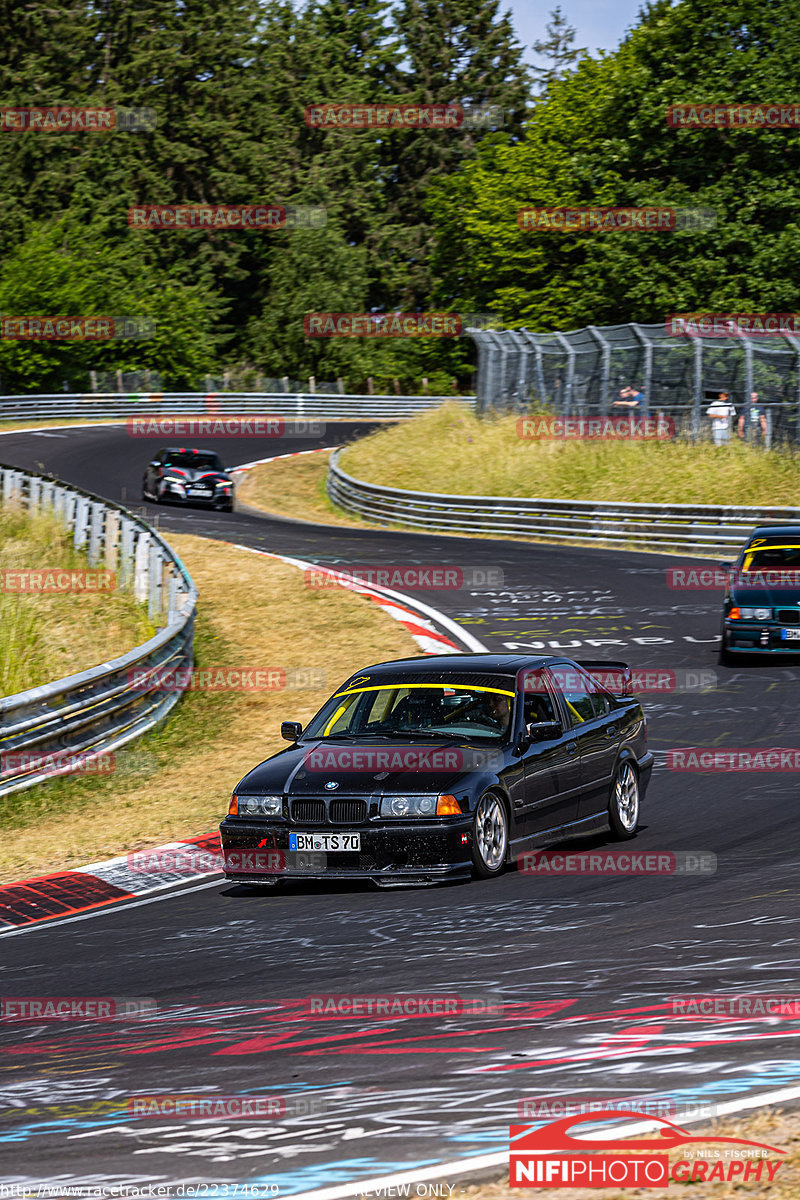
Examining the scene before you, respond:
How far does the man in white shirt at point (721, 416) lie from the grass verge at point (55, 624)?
53.0ft

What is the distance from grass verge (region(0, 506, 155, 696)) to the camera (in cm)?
1567

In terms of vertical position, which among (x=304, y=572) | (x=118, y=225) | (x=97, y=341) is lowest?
(x=304, y=572)

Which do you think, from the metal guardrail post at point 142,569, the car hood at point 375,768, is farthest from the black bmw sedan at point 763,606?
the car hood at point 375,768

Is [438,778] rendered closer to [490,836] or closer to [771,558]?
[490,836]

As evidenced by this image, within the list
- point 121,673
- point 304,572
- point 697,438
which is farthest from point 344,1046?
point 697,438

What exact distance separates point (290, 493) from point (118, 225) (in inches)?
1674

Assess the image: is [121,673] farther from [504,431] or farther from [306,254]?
[306,254]

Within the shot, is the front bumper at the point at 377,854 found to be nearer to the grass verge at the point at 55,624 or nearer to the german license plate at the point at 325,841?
the german license plate at the point at 325,841

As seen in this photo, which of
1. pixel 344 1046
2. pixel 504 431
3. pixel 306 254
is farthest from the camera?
pixel 306 254

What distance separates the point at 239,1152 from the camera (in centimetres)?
460
